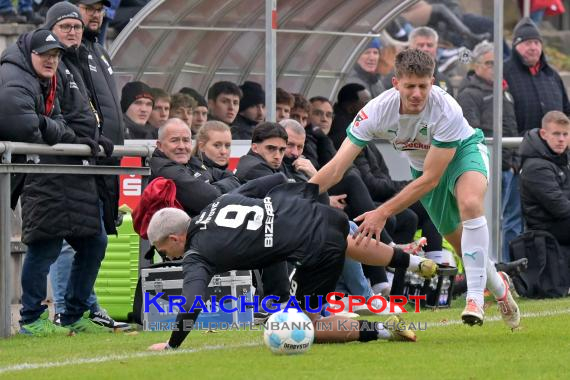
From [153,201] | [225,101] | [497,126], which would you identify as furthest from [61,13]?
[497,126]

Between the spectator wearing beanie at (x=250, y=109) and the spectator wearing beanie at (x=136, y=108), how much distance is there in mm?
1245

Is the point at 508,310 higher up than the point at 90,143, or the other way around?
the point at 90,143

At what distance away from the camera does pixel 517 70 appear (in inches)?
642

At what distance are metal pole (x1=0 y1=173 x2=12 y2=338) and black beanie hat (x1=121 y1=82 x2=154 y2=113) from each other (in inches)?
119

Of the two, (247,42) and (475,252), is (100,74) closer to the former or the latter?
(475,252)

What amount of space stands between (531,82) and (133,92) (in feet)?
17.4

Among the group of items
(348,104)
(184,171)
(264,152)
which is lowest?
(184,171)

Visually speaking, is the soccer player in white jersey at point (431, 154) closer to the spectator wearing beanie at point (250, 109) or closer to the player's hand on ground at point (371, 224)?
the player's hand on ground at point (371, 224)

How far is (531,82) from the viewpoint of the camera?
1617 centimetres

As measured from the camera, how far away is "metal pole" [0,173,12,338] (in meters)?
10.1

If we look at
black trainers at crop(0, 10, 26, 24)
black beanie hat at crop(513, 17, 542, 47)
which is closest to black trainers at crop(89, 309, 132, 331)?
black trainers at crop(0, 10, 26, 24)

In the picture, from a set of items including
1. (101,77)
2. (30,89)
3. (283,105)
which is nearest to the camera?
(30,89)

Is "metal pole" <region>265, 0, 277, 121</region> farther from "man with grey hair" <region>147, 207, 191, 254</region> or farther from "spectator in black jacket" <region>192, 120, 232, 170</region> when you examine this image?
"man with grey hair" <region>147, 207, 191, 254</region>

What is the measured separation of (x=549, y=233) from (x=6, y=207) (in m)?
5.69
